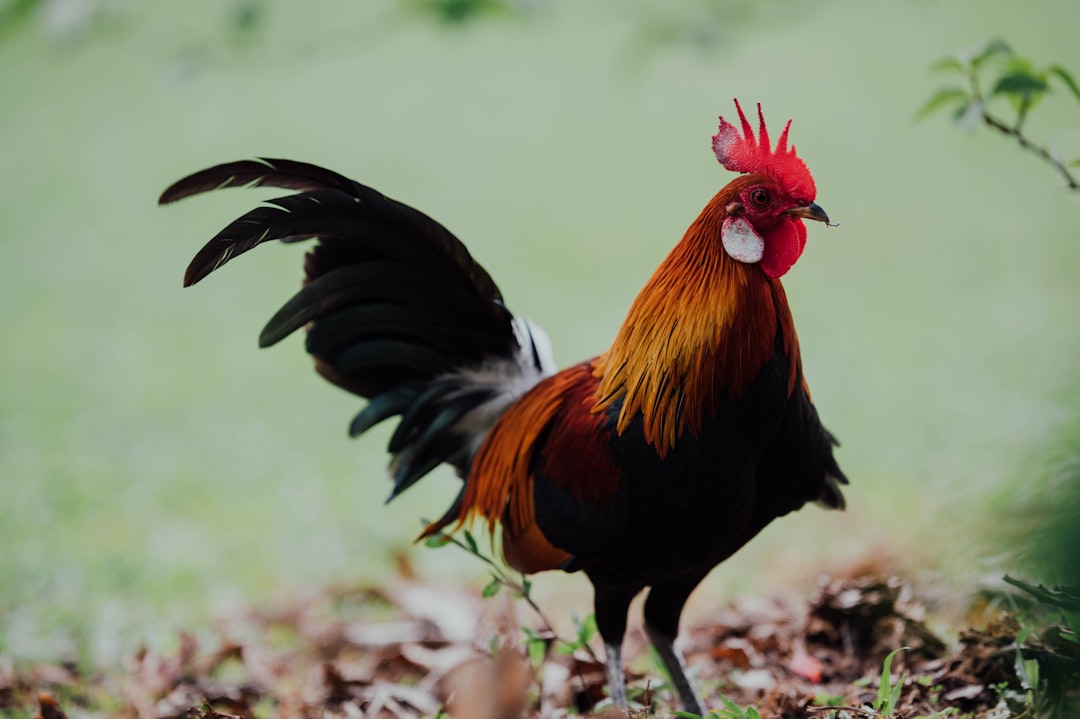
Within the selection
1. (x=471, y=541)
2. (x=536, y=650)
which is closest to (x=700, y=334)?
(x=471, y=541)

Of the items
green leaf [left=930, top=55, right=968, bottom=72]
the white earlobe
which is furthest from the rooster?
green leaf [left=930, top=55, right=968, bottom=72]

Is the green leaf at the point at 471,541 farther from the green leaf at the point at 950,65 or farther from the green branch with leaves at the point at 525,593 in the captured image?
the green leaf at the point at 950,65

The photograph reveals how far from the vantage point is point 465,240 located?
7945 millimetres

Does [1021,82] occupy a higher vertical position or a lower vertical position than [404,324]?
higher

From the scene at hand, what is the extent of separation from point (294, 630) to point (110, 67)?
33.2 feet

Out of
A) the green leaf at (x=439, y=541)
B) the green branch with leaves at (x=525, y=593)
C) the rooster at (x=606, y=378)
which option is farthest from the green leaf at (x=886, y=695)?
the green leaf at (x=439, y=541)

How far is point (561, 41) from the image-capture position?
11695 mm

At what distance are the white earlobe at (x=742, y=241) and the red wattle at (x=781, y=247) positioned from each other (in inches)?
0.9

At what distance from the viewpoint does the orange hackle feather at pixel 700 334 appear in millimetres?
2260

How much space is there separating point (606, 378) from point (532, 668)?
0.88 m

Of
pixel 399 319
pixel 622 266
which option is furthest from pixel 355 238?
pixel 622 266

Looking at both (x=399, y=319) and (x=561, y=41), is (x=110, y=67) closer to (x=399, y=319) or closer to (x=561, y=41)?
(x=561, y=41)

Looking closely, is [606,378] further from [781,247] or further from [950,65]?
[950,65]

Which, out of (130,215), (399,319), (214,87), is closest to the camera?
(399,319)
